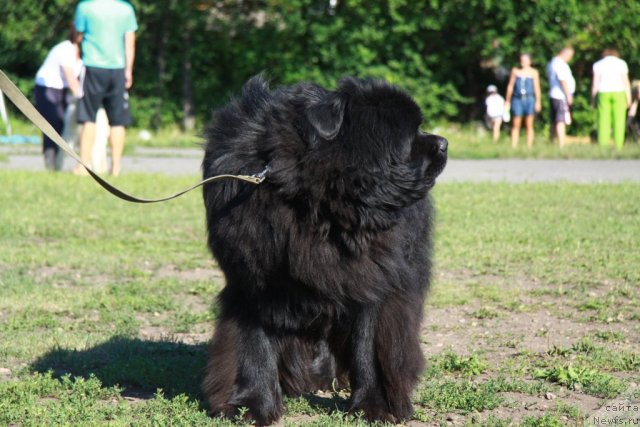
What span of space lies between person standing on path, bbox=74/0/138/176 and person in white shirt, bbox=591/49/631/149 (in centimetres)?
881

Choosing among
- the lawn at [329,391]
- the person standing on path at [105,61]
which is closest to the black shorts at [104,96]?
the person standing on path at [105,61]

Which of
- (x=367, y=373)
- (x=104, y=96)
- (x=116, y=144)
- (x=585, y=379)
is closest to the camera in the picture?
(x=367, y=373)

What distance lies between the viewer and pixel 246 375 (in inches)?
152

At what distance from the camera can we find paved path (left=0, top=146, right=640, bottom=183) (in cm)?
1246

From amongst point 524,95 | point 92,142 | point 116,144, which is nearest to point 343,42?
point 524,95

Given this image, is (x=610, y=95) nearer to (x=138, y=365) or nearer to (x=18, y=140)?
(x=18, y=140)

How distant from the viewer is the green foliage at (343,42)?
69.4 feet

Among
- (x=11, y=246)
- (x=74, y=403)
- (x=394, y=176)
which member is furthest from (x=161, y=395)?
(x=11, y=246)

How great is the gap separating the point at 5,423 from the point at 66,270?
10.9 ft

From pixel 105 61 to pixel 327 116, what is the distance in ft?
27.5

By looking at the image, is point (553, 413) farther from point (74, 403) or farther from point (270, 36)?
point (270, 36)

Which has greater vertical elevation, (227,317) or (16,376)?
(227,317)

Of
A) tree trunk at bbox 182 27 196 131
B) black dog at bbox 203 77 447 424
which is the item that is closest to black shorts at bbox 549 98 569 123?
tree trunk at bbox 182 27 196 131

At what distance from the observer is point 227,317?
3922 mm
